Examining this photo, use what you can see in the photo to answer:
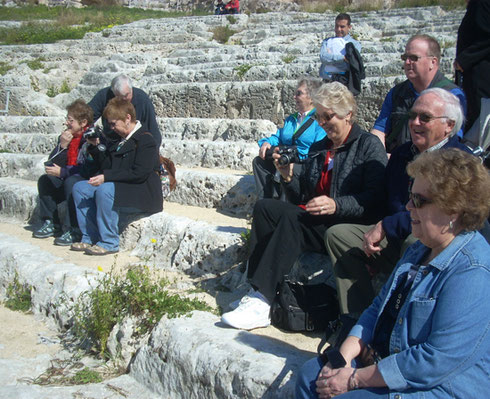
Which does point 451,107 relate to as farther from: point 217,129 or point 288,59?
point 288,59

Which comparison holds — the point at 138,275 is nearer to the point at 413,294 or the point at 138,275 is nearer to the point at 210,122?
the point at 413,294

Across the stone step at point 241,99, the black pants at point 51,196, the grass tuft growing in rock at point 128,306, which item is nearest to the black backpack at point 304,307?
the grass tuft growing in rock at point 128,306

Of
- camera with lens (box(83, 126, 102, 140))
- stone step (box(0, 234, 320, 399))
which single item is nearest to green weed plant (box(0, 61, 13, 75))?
camera with lens (box(83, 126, 102, 140))

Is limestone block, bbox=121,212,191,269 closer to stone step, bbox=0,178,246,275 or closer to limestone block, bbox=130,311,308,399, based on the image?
stone step, bbox=0,178,246,275

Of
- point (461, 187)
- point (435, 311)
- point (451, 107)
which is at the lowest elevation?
point (435, 311)

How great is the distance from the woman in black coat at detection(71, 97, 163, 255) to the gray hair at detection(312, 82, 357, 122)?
2.03 m

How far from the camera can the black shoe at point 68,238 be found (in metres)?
5.21

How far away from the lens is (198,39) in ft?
42.0

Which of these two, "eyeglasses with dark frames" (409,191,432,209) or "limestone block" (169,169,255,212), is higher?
"eyeglasses with dark frames" (409,191,432,209)

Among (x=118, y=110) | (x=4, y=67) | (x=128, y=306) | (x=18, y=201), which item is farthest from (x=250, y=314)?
(x=4, y=67)

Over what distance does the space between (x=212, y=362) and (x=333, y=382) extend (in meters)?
0.91

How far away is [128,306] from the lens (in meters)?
3.48

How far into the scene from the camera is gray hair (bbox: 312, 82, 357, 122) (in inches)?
133

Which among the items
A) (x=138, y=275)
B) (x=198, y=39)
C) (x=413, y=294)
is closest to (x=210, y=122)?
(x=138, y=275)
